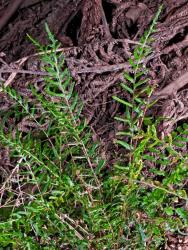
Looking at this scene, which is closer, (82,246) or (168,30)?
(82,246)

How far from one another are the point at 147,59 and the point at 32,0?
75cm

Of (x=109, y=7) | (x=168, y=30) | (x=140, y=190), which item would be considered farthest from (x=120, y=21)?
(x=140, y=190)

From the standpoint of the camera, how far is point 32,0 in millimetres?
2051

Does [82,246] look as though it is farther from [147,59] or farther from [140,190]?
[147,59]

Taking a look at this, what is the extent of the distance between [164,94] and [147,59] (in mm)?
135

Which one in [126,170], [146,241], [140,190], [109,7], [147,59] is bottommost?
[146,241]

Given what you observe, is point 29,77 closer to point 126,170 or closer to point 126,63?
point 126,63

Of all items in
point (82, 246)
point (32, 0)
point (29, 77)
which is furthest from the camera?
point (32, 0)

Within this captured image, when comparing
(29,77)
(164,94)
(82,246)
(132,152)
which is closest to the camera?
(132,152)

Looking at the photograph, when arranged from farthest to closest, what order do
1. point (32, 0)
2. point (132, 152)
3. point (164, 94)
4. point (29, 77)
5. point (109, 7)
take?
point (32, 0) → point (109, 7) → point (29, 77) → point (164, 94) → point (132, 152)

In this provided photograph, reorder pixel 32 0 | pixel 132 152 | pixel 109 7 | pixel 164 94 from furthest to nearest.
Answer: pixel 32 0 → pixel 109 7 → pixel 164 94 → pixel 132 152

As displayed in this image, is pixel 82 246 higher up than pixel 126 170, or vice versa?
pixel 126 170

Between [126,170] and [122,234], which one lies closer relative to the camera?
[126,170]

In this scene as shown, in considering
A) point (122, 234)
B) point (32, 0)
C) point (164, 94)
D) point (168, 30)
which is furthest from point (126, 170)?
point (32, 0)
